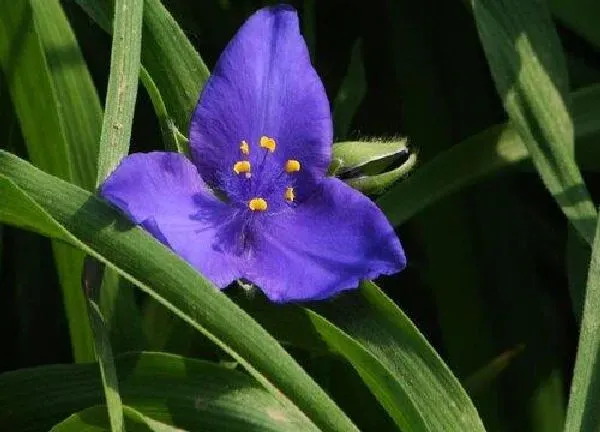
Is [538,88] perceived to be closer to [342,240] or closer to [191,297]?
[342,240]

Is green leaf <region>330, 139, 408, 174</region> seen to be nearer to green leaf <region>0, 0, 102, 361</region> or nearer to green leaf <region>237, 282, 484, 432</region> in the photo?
green leaf <region>237, 282, 484, 432</region>

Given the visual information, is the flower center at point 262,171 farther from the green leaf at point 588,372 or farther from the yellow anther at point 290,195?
the green leaf at point 588,372

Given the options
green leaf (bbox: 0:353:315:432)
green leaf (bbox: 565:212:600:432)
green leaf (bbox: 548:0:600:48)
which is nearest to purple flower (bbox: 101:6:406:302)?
green leaf (bbox: 0:353:315:432)

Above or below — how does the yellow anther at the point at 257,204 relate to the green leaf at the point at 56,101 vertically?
below

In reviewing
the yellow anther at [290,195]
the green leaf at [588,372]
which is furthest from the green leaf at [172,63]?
the green leaf at [588,372]

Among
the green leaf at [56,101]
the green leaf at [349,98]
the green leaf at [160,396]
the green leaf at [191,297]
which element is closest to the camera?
the green leaf at [191,297]

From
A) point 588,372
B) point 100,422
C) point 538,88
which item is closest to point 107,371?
point 100,422

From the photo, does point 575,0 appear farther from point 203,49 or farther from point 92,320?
point 92,320
